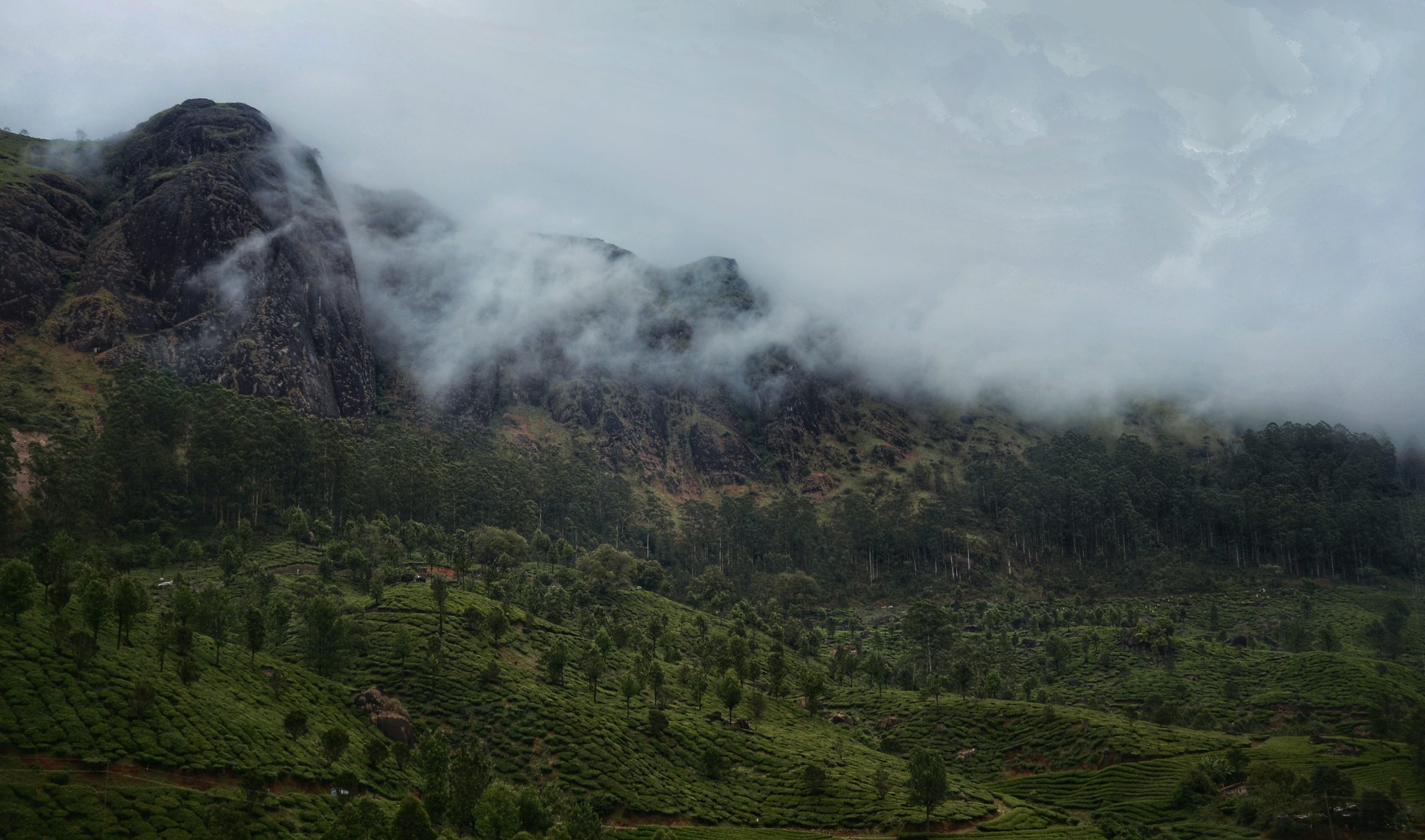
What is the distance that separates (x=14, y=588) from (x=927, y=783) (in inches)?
3253

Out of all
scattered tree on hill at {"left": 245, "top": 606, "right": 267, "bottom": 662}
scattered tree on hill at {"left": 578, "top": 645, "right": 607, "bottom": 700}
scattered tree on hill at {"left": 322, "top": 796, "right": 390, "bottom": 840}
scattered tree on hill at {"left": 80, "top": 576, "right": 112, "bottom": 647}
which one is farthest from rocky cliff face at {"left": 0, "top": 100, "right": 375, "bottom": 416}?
scattered tree on hill at {"left": 322, "top": 796, "right": 390, "bottom": 840}

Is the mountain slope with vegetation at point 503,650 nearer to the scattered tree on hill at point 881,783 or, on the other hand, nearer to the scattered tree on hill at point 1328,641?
the scattered tree on hill at point 1328,641

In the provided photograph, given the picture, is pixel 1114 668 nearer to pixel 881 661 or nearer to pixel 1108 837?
pixel 881 661

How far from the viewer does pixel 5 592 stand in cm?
6481

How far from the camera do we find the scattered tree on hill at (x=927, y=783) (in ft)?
261

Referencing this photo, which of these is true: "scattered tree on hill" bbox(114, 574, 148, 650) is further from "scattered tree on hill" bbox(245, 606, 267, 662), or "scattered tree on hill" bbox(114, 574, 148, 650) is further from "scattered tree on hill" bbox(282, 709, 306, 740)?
"scattered tree on hill" bbox(282, 709, 306, 740)

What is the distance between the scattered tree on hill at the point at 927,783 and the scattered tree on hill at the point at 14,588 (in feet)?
267

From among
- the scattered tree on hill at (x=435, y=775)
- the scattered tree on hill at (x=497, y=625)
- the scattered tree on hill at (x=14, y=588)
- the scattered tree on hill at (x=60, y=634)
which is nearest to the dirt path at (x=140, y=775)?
the scattered tree on hill at (x=435, y=775)

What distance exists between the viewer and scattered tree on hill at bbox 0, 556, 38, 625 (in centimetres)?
6475

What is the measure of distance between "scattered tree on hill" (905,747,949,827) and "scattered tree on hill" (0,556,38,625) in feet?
267

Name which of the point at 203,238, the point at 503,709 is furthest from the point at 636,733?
the point at 203,238

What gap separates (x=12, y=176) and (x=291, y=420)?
120m

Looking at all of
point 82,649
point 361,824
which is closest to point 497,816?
point 361,824

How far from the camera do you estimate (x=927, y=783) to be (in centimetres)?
7975
